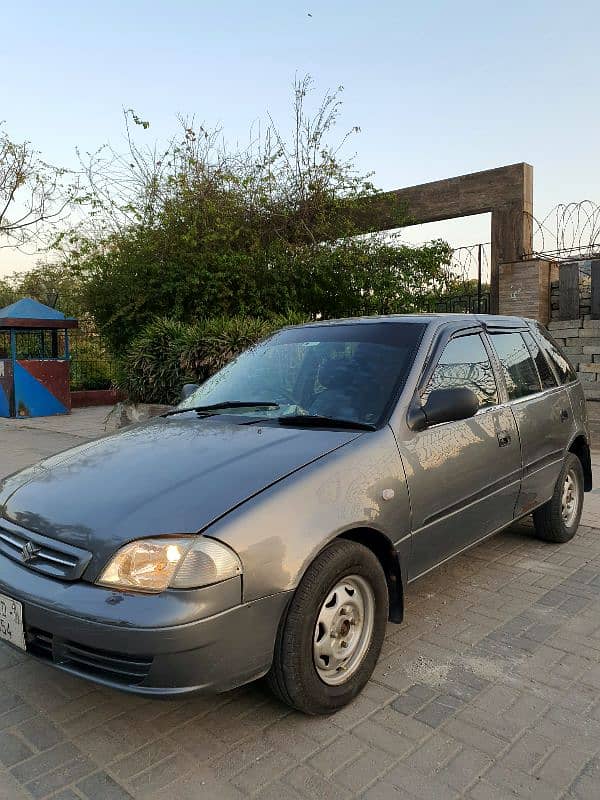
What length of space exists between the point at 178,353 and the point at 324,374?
625cm

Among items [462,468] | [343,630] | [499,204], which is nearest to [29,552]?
[343,630]

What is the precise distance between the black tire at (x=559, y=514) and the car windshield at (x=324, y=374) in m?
2.00

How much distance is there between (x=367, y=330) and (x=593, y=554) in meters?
2.59

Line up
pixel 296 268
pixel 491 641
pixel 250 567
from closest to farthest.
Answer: pixel 250 567 → pixel 491 641 → pixel 296 268

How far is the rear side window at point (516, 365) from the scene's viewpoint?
13.4ft

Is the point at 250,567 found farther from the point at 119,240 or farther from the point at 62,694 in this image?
the point at 119,240

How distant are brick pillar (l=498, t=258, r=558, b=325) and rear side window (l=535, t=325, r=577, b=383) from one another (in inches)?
158

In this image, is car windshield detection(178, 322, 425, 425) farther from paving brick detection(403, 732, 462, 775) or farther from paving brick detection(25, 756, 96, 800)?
paving brick detection(25, 756, 96, 800)

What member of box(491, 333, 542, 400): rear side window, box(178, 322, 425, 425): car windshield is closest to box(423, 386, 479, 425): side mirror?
box(178, 322, 425, 425): car windshield

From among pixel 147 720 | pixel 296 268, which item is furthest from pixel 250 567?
pixel 296 268

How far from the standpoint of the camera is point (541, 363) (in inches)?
182

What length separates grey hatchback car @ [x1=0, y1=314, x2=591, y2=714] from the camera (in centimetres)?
222

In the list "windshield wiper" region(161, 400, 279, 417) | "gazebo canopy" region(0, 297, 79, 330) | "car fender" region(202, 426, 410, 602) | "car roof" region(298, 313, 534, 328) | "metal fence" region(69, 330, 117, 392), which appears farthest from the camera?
"metal fence" region(69, 330, 117, 392)

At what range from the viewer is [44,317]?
1394 centimetres
